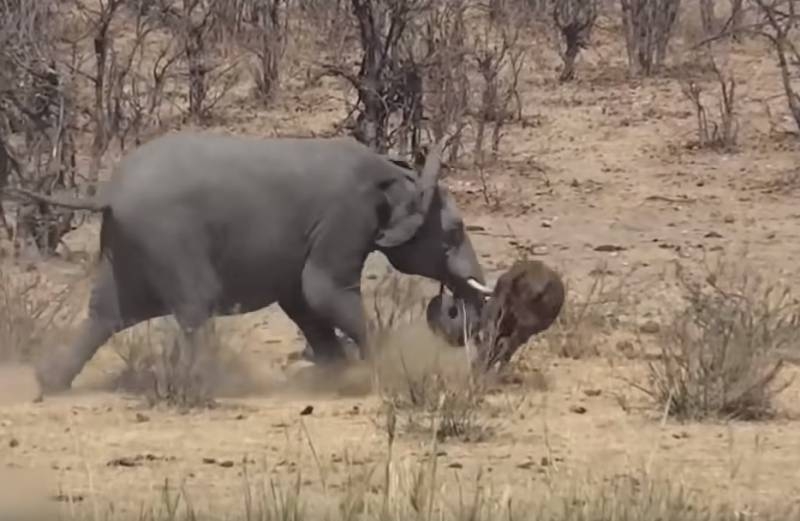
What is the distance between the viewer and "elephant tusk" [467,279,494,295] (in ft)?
30.5

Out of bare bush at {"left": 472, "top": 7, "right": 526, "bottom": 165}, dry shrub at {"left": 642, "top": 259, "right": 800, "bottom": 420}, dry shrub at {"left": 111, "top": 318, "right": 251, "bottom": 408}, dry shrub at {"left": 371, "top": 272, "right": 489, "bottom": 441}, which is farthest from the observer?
bare bush at {"left": 472, "top": 7, "right": 526, "bottom": 165}

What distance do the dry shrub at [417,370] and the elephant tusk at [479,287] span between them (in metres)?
0.30

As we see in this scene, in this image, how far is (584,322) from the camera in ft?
33.1

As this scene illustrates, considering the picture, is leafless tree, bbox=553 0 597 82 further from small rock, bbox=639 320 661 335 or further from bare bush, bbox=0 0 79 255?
small rock, bbox=639 320 661 335

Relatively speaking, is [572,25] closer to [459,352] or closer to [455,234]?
[455,234]

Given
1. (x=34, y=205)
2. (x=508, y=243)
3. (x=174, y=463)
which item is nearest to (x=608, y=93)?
(x=508, y=243)

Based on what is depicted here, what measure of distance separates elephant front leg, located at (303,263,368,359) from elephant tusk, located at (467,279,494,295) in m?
0.57

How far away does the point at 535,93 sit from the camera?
19594mm

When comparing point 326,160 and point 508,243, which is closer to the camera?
point 326,160

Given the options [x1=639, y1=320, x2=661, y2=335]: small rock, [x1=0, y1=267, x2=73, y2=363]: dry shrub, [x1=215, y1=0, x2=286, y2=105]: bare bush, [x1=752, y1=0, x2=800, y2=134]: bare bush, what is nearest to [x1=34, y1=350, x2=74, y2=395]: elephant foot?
[x1=0, y1=267, x2=73, y2=363]: dry shrub

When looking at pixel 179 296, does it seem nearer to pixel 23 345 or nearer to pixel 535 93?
pixel 23 345

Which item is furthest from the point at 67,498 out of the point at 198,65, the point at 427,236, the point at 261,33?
the point at 261,33

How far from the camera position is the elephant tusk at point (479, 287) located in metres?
9.30

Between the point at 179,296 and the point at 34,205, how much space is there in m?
3.83
